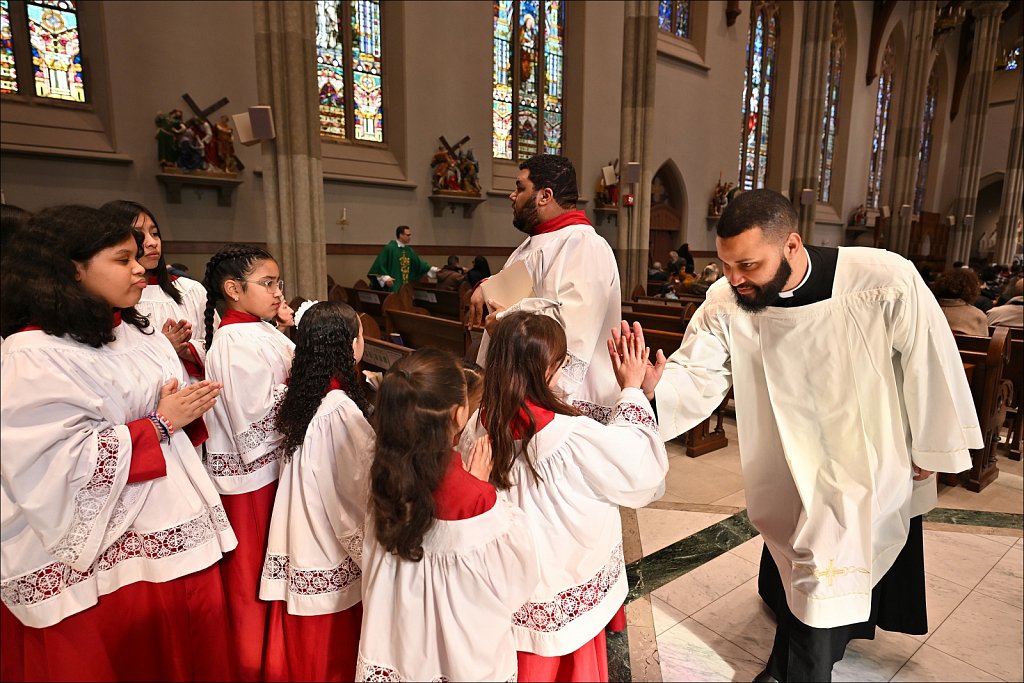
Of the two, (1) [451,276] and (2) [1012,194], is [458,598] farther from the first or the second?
(2) [1012,194]

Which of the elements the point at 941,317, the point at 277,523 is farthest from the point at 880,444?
the point at 277,523

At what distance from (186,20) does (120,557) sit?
8.70 m

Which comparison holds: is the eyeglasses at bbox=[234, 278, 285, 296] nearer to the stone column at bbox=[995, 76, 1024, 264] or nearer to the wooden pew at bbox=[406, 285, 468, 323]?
the wooden pew at bbox=[406, 285, 468, 323]

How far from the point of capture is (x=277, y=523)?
72.5 inches

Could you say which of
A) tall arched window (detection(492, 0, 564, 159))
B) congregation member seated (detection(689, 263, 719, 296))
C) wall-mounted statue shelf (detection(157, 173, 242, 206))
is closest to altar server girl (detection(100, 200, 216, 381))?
tall arched window (detection(492, 0, 564, 159))

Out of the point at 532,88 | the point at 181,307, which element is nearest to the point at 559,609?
the point at 181,307

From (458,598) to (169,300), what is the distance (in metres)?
2.22

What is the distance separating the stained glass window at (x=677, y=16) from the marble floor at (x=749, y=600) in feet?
43.5

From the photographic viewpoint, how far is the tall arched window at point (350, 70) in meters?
9.38

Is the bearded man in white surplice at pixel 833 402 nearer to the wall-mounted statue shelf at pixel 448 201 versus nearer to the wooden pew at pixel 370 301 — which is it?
the wooden pew at pixel 370 301

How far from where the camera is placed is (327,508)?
1801 mm

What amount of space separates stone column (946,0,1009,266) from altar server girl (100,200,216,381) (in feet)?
47.1

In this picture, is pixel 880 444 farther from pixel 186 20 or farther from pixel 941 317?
pixel 186 20

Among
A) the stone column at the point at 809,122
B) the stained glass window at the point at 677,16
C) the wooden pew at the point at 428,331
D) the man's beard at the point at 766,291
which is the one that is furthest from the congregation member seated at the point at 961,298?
the stained glass window at the point at 677,16
